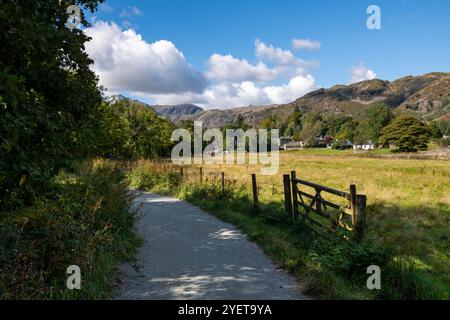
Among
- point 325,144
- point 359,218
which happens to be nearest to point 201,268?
point 359,218

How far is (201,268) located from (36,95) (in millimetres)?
4513

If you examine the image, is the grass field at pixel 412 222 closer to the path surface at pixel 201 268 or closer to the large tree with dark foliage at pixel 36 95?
the path surface at pixel 201 268

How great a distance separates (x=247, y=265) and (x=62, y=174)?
6.90 m

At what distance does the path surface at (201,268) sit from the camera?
18.4ft

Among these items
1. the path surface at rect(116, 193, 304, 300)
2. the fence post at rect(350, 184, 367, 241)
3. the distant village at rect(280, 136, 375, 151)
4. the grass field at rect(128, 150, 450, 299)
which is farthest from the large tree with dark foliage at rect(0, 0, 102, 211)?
the distant village at rect(280, 136, 375, 151)

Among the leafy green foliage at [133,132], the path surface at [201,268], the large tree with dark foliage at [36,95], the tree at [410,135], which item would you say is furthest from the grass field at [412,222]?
the tree at [410,135]

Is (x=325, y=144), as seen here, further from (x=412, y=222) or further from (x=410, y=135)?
(x=412, y=222)

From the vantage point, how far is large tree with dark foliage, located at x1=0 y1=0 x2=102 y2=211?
14.6ft

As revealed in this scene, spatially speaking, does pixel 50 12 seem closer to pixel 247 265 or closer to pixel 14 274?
pixel 14 274

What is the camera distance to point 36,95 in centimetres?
624
